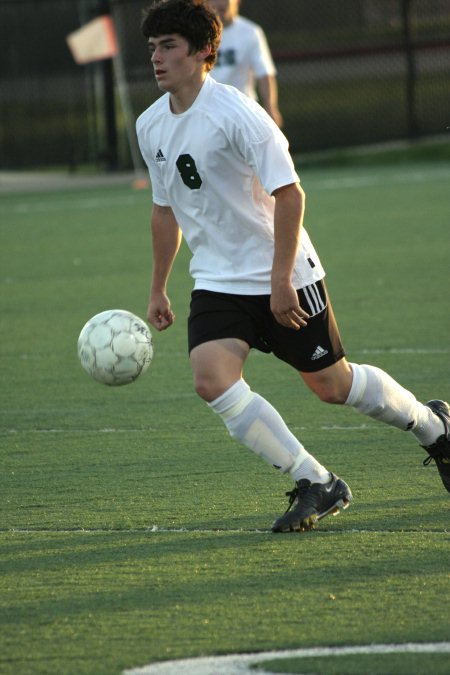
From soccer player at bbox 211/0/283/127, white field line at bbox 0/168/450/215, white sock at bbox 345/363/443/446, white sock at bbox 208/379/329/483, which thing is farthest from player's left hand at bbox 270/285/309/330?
white field line at bbox 0/168/450/215

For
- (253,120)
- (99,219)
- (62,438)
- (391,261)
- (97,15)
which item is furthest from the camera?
(97,15)

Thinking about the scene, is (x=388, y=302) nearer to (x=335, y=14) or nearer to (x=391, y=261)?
(x=391, y=261)

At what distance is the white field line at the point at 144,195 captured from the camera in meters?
17.6

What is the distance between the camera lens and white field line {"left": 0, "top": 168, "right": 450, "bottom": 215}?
17562mm

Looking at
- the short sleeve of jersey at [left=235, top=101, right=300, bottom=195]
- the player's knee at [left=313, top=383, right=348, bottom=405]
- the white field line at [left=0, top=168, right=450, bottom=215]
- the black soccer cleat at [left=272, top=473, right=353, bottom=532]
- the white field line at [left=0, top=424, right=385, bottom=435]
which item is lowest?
the white field line at [left=0, top=168, right=450, bottom=215]

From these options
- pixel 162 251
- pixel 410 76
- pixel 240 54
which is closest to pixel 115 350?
pixel 162 251

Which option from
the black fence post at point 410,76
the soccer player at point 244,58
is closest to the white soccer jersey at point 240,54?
the soccer player at point 244,58

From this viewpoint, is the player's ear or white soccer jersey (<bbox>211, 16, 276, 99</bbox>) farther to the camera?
white soccer jersey (<bbox>211, 16, 276, 99</bbox>)

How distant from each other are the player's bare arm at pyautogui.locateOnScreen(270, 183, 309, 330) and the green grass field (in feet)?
2.62

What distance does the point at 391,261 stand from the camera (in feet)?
37.9

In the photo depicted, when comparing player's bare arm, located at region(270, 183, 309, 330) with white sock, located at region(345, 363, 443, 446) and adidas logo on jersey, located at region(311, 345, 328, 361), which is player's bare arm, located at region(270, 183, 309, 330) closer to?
adidas logo on jersey, located at region(311, 345, 328, 361)

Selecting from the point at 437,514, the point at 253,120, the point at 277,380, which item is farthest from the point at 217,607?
the point at 277,380

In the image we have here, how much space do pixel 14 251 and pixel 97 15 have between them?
29.7ft

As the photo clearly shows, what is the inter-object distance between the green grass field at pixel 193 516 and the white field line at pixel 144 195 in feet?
24.4
